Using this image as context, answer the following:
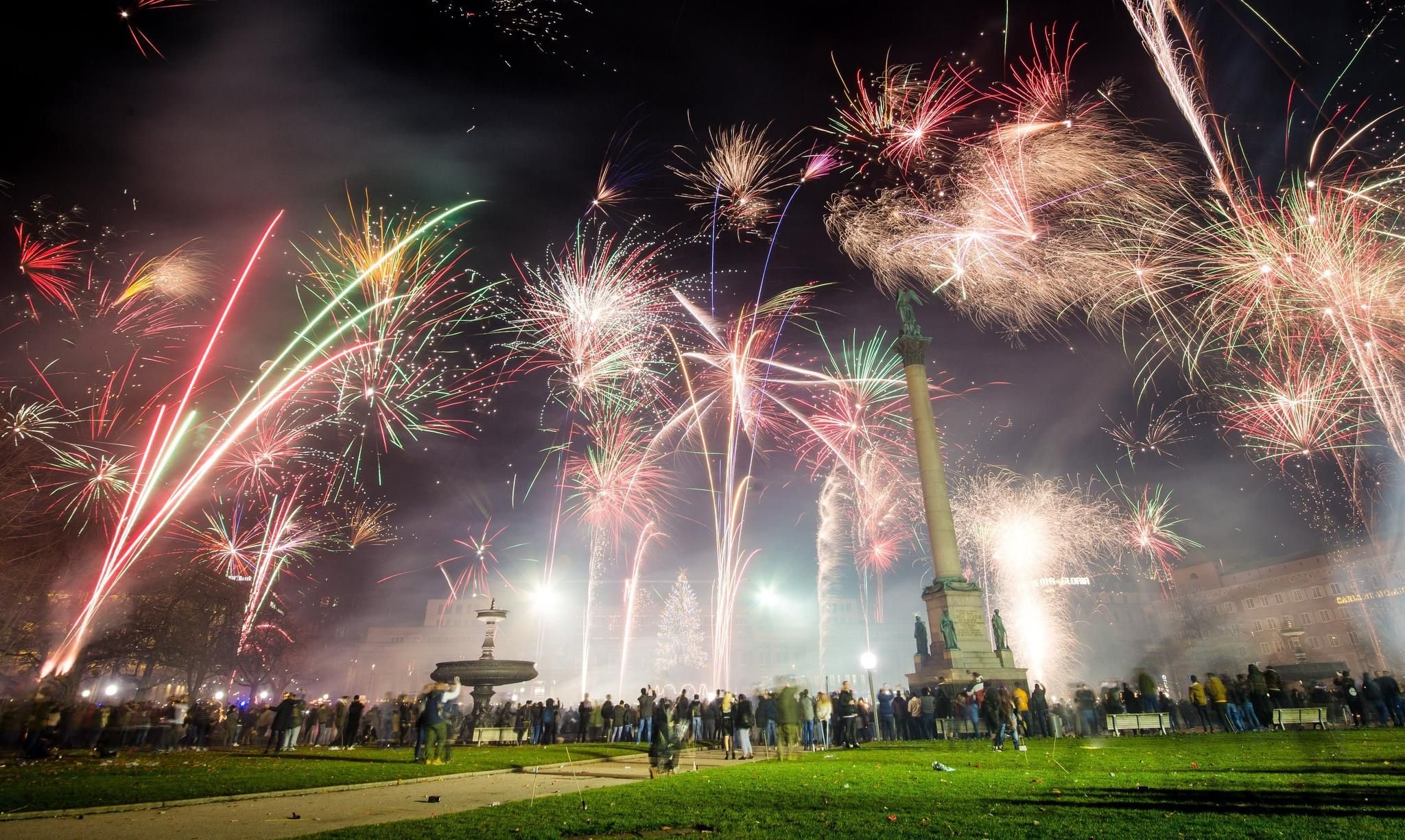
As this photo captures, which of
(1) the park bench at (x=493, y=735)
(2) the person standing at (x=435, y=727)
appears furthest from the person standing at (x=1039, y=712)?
(1) the park bench at (x=493, y=735)

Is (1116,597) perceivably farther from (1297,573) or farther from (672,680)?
(672,680)

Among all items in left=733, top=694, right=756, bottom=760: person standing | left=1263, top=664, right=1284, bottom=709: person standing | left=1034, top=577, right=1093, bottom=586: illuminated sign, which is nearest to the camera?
left=733, top=694, right=756, bottom=760: person standing

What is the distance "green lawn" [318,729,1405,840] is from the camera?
6414 millimetres

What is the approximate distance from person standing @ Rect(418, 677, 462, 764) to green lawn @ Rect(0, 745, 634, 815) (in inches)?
18.1

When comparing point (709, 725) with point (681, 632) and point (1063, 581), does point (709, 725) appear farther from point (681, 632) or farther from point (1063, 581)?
point (1063, 581)

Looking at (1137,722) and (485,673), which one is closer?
(1137,722)

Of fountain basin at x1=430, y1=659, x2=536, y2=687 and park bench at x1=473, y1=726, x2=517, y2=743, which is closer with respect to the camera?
park bench at x1=473, y1=726, x2=517, y2=743

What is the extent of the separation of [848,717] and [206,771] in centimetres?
1552

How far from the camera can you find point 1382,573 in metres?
73.6

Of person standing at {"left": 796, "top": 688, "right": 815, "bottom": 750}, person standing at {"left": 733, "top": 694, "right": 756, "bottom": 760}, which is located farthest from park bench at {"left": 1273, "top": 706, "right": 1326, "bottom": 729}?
person standing at {"left": 733, "top": 694, "right": 756, "bottom": 760}

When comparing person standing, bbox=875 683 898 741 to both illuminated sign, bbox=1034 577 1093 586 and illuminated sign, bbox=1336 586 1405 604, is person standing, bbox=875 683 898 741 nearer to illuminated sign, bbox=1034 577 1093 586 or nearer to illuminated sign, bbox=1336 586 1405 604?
illuminated sign, bbox=1034 577 1093 586

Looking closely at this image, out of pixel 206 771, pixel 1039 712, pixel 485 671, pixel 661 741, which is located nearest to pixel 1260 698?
pixel 1039 712

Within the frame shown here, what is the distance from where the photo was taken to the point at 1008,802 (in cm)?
798

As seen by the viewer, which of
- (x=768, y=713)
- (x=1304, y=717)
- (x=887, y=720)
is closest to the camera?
(x=1304, y=717)
